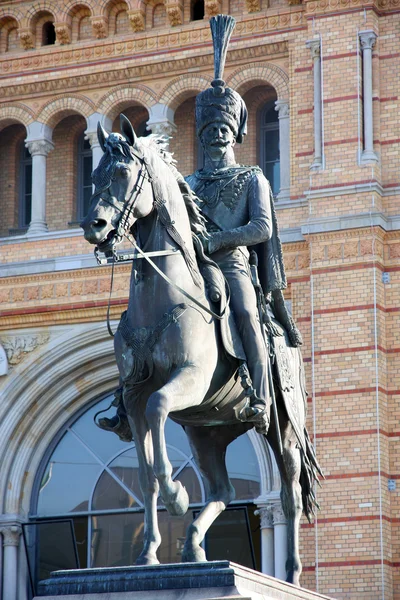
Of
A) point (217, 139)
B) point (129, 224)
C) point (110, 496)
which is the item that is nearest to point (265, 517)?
point (110, 496)

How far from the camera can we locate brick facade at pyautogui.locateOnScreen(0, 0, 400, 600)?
690 inches

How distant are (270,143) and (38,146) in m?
3.43

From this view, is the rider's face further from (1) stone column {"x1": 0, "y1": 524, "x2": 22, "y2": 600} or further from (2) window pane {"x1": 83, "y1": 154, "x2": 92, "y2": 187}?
(2) window pane {"x1": 83, "y1": 154, "x2": 92, "y2": 187}

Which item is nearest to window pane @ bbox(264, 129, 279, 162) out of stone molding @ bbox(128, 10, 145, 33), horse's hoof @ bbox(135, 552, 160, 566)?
stone molding @ bbox(128, 10, 145, 33)

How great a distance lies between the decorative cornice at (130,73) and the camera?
66.1 ft

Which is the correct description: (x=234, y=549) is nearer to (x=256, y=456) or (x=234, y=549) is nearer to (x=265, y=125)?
(x=256, y=456)

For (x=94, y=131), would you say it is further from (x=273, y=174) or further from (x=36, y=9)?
(x=273, y=174)

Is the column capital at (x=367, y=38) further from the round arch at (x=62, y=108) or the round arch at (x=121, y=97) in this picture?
the round arch at (x=62, y=108)

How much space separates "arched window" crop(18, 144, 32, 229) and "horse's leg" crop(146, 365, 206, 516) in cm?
1399

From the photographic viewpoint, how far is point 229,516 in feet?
62.1

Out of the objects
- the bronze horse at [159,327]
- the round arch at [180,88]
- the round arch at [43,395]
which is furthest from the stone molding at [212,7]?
the bronze horse at [159,327]

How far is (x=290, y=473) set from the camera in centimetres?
923

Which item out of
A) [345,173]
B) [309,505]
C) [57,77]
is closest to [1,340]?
[57,77]

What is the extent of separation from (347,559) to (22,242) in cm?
675
